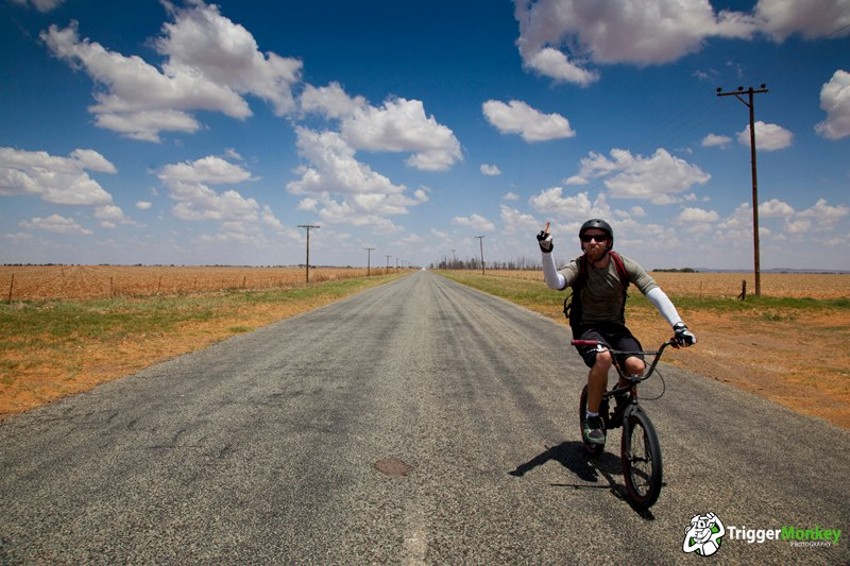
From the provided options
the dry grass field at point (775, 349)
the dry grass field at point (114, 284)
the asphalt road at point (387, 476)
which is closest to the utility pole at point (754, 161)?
the dry grass field at point (775, 349)

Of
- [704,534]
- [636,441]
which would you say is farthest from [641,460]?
[704,534]

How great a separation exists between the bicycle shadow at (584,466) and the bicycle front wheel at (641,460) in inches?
4.8

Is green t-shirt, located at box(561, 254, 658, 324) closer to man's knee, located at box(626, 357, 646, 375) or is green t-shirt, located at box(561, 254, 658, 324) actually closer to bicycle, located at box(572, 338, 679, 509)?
bicycle, located at box(572, 338, 679, 509)

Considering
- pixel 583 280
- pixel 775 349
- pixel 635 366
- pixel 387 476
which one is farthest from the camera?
pixel 775 349

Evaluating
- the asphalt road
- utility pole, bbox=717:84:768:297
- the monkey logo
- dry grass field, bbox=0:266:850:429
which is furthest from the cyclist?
utility pole, bbox=717:84:768:297

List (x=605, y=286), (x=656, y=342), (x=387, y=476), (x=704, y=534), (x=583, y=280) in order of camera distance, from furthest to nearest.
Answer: (x=656, y=342) < (x=583, y=280) < (x=605, y=286) < (x=387, y=476) < (x=704, y=534)

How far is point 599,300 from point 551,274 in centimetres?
59

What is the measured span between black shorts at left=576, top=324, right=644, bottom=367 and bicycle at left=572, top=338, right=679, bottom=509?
0.25 ft

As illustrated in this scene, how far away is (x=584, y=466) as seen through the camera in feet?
13.8

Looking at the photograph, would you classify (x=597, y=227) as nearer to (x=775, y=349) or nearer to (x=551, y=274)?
(x=551, y=274)

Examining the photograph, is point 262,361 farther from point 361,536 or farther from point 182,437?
point 361,536

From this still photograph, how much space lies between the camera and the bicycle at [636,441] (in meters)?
3.34

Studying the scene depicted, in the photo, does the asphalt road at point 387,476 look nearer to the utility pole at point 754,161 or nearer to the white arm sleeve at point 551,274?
the white arm sleeve at point 551,274

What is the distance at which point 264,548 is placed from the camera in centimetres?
284
